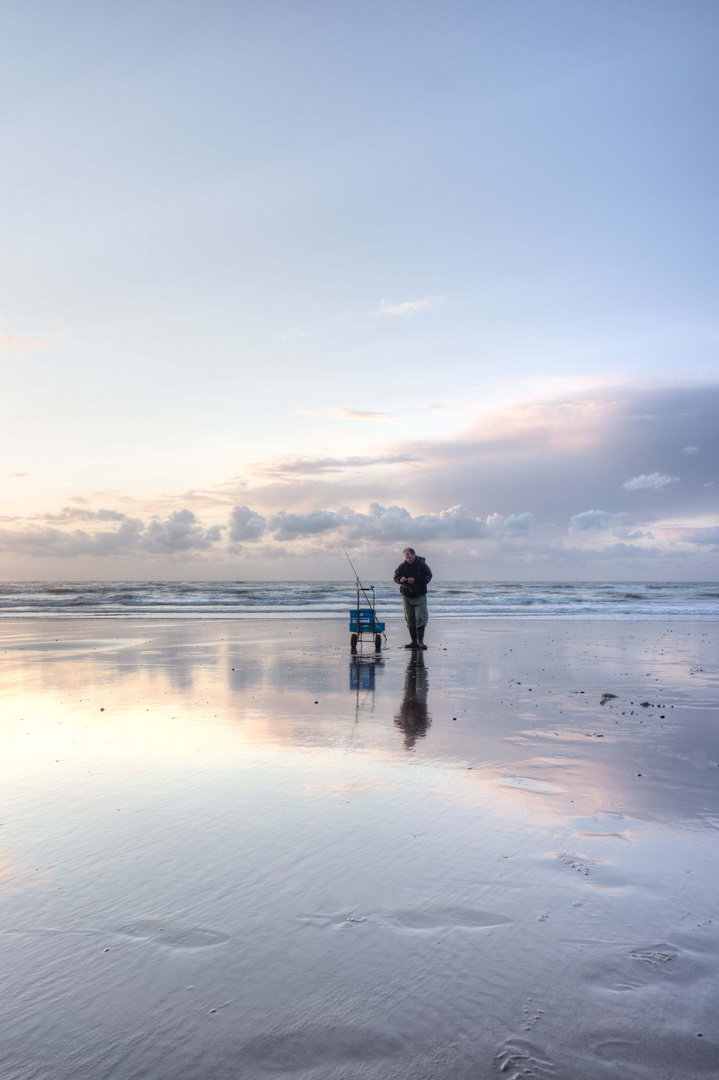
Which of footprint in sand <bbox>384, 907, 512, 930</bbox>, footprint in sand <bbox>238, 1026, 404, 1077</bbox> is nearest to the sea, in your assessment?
footprint in sand <bbox>384, 907, 512, 930</bbox>

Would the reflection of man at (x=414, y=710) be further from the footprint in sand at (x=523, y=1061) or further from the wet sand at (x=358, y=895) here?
the footprint in sand at (x=523, y=1061)

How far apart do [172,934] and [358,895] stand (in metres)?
0.91

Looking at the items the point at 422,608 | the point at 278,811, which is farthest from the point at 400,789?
the point at 422,608

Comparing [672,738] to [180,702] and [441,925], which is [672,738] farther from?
[180,702]

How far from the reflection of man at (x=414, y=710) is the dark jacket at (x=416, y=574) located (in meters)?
3.19

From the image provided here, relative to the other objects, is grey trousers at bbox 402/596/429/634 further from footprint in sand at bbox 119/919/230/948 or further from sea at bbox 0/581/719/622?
sea at bbox 0/581/719/622

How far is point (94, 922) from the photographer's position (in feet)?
10.5

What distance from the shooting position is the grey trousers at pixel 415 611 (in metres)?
15.5

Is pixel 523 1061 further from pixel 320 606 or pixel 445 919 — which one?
pixel 320 606

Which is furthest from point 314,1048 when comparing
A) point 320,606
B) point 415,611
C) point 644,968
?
→ point 320,606

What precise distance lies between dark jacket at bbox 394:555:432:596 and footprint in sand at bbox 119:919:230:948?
12.4 meters

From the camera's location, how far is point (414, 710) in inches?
337

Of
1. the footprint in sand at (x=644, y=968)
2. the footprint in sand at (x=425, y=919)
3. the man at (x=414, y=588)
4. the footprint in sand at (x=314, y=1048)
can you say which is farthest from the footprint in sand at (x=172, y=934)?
the man at (x=414, y=588)

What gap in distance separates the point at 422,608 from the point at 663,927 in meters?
12.6
